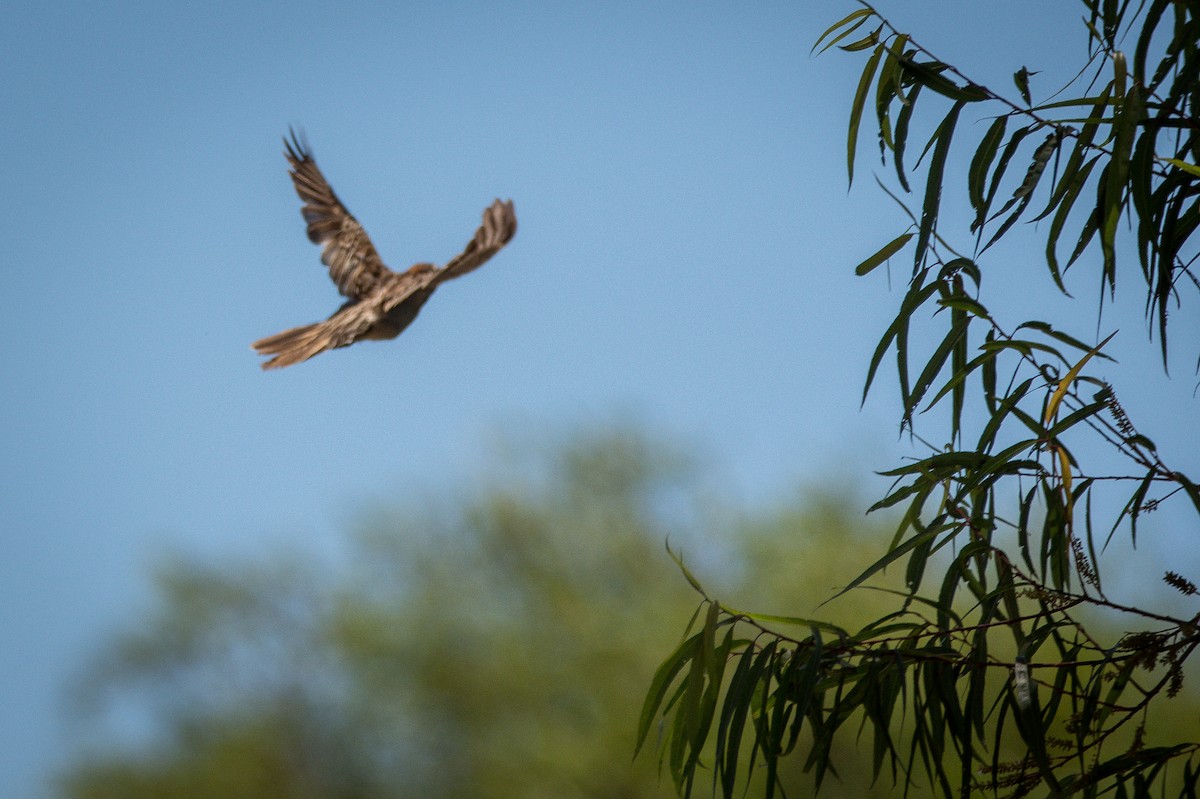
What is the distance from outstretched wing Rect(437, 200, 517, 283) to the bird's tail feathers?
320 millimetres

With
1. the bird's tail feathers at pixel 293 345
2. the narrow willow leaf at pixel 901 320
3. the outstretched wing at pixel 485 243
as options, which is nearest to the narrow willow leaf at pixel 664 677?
the narrow willow leaf at pixel 901 320

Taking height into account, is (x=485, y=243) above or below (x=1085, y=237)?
above

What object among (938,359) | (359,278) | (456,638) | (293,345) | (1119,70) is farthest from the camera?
(456,638)

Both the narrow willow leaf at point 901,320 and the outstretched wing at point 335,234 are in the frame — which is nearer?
the narrow willow leaf at point 901,320

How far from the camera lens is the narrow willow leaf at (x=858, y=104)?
2111 millimetres

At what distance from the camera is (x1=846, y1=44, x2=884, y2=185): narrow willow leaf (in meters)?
2.11

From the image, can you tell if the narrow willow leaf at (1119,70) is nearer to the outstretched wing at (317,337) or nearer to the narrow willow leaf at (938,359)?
the narrow willow leaf at (938,359)

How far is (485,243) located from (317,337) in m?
0.45

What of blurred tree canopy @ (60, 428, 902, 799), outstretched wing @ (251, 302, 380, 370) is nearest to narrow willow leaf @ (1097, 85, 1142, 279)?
outstretched wing @ (251, 302, 380, 370)

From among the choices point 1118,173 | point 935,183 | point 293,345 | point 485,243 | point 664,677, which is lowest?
point 664,677

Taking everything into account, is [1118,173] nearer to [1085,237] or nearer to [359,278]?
[1085,237]

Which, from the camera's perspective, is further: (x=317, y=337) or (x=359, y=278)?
(x=359, y=278)

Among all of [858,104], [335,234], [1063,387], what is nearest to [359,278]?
[335,234]

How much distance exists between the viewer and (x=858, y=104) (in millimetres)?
2158
